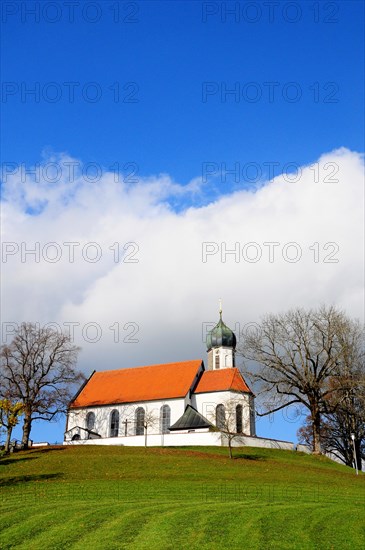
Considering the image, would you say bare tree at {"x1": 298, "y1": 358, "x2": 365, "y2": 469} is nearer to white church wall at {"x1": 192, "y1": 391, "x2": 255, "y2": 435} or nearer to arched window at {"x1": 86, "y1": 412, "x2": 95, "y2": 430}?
white church wall at {"x1": 192, "y1": 391, "x2": 255, "y2": 435}

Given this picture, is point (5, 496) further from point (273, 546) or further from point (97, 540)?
point (273, 546)

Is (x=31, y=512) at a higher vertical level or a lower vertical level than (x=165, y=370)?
lower

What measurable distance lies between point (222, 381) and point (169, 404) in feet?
23.1

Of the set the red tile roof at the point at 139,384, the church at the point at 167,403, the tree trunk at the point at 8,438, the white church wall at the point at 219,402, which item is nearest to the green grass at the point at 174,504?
the tree trunk at the point at 8,438

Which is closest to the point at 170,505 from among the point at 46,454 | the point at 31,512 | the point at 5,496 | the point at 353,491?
the point at 31,512

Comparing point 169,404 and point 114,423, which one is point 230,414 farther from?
point 114,423

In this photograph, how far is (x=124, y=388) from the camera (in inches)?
2798

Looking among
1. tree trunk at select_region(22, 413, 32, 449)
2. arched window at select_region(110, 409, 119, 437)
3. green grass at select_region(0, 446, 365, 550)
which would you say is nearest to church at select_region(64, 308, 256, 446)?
arched window at select_region(110, 409, 119, 437)

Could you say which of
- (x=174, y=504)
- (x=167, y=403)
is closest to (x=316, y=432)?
(x=167, y=403)

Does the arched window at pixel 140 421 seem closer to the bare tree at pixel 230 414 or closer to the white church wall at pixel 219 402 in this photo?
the white church wall at pixel 219 402

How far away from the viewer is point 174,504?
22719 millimetres

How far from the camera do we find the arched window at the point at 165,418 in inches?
2562

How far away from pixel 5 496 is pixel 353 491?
1940cm

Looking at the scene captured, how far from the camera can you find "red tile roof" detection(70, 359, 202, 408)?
67.2m
